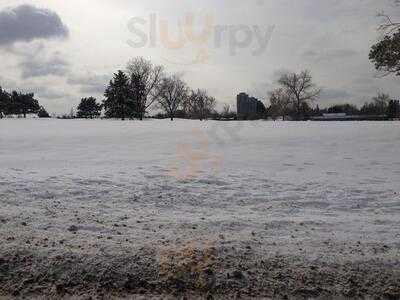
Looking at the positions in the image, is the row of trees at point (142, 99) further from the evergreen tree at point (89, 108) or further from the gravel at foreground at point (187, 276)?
the gravel at foreground at point (187, 276)

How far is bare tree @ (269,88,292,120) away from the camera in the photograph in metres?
81.8

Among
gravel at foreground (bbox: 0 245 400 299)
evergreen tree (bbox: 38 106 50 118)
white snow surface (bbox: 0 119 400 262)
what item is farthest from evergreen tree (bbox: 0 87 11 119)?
gravel at foreground (bbox: 0 245 400 299)

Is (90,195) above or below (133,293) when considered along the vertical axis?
above

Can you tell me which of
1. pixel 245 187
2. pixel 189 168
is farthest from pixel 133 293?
pixel 189 168

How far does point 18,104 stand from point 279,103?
46.0m

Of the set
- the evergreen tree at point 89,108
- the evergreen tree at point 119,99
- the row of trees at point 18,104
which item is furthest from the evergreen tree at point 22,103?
Result: the evergreen tree at point 89,108

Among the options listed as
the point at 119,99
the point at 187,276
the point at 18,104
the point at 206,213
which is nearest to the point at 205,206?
the point at 206,213

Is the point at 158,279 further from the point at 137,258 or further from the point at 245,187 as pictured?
the point at 245,187

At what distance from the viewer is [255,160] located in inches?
470

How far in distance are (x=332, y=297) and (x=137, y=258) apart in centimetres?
203

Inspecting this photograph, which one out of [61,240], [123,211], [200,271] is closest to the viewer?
[200,271]

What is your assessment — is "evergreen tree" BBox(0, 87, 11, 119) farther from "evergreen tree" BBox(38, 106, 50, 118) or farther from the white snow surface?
the white snow surface

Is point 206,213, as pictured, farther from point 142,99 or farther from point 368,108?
point 368,108

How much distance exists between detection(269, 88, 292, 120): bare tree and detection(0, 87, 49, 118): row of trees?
42.5m
